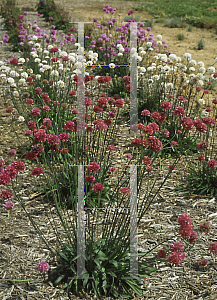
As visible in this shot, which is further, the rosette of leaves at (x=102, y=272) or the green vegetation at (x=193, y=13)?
the green vegetation at (x=193, y=13)

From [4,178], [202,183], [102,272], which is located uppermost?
[4,178]

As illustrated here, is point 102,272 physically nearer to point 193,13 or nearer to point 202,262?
point 202,262

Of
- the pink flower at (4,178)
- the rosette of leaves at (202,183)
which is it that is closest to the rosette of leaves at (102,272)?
the pink flower at (4,178)

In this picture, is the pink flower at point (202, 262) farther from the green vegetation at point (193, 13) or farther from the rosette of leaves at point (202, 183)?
the green vegetation at point (193, 13)

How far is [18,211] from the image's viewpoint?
3.44 meters

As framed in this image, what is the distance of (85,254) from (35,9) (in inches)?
650

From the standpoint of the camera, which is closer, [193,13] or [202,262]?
[202,262]

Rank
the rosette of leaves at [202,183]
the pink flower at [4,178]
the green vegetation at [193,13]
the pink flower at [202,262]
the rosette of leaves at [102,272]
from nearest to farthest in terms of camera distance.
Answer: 1. the pink flower at [4,178]
2. the rosette of leaves at [102,272]
3. the pink flower at [202,262]
4. the rosette of leaves at [202,183]
5. the green vegetation at [193,13]

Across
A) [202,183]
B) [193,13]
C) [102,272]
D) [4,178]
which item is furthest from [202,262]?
[193,13]

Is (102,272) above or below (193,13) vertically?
below

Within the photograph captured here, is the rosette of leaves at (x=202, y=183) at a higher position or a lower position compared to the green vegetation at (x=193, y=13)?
lower

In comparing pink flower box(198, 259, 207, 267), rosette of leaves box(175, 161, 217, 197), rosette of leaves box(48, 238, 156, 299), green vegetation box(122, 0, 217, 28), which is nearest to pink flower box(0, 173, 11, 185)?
rosette of leaves box(48, 238, 156, 299)

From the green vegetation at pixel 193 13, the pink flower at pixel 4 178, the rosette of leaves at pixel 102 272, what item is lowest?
the rosette of leaves at pixel 102 272

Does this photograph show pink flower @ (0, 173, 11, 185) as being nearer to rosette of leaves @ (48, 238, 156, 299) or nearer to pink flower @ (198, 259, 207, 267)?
rosette of leaves @ (48, 238, 156, 299)
